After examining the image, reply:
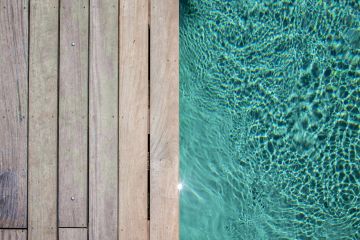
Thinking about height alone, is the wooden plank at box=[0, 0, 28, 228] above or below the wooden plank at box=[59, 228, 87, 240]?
above

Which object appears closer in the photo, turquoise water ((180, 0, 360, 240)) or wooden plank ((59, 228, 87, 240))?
wooden plank ((59, 228, 87, 240))

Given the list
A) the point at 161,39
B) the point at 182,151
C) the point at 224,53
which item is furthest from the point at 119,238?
the point at 224,53

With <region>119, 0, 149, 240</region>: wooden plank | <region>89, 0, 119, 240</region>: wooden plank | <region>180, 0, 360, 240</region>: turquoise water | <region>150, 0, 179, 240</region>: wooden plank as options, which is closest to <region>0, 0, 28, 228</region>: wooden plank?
<region>89, 0, 119, 240</region>: wooden plank

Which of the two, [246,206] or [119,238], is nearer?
[119,238]

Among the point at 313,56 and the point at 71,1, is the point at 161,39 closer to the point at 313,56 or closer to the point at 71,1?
the point at 71,1

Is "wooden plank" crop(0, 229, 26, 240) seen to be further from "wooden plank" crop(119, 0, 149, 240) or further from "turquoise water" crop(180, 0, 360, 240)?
"turquoise water" crop(180, 0, 360, 240)

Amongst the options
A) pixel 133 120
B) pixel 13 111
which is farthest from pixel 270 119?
pixel 13 111

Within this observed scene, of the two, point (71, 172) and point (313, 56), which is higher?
point (313, 56)
